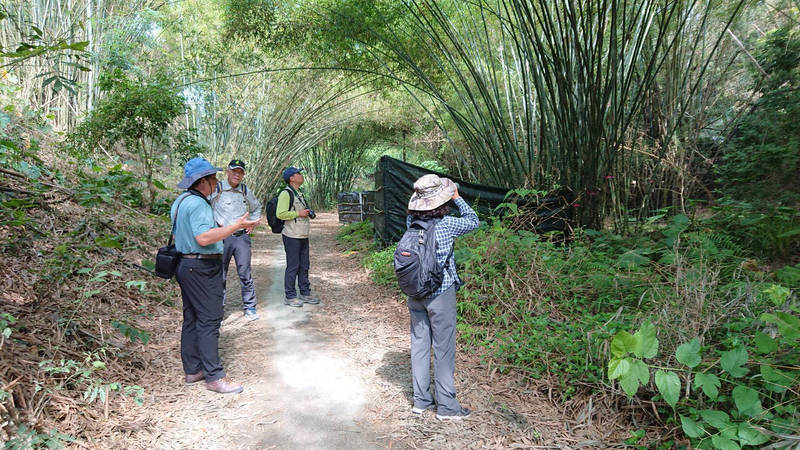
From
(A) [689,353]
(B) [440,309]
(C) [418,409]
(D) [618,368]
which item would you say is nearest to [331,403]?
(C) [418,409]

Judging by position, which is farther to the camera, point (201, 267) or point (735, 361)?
point (201, 267)

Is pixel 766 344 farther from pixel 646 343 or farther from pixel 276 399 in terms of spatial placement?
pixel 276 399

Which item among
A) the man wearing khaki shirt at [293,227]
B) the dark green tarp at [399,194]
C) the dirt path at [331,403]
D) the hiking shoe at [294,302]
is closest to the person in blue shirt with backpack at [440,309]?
the dirt path at [331,403]

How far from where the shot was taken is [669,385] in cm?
176

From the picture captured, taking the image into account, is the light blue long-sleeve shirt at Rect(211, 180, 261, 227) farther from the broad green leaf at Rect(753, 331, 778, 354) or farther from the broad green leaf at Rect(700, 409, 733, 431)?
the broad green leaf at Rect(753, 331, 778, 354)

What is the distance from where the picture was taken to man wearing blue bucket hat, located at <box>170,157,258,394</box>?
2445 mm

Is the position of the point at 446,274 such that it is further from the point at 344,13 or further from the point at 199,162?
the point at 344,13

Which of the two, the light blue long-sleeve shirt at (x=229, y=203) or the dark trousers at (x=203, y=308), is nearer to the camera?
the dark trousers at (x=203, y=308)

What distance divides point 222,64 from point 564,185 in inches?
283

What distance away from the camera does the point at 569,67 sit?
389 centimetres

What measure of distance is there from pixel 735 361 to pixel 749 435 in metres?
0.28

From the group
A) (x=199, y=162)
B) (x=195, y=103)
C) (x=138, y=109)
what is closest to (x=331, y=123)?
(x=195, y=103)

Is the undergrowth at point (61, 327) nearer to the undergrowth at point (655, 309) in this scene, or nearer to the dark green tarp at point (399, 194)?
the undergrowth at point (655, 309)

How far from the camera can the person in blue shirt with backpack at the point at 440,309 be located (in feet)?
7.38
